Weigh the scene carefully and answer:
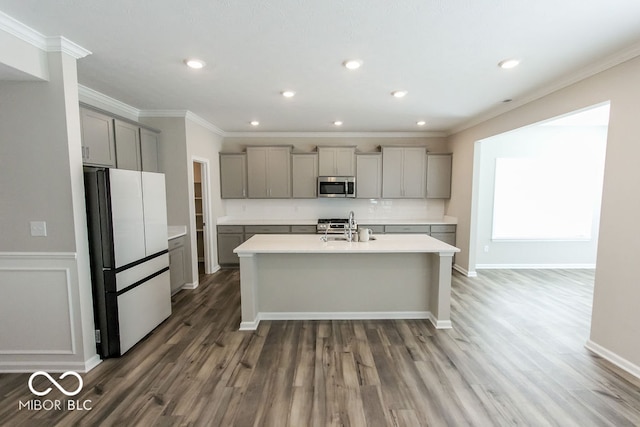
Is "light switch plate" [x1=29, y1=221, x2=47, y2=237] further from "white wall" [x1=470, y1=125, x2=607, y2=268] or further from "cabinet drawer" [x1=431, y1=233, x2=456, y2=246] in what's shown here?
"white wall" [x1=470, y1=125, x2=607, y2=268]

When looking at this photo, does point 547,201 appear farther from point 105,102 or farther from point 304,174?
point 105,102

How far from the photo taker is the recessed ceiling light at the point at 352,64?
2.41 m

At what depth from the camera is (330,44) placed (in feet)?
6.98

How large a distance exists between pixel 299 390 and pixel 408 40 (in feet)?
8.93

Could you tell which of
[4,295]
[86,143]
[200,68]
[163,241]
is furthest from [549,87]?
[4,295]

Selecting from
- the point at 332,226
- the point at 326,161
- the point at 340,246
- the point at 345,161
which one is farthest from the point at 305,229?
the point at 340,246

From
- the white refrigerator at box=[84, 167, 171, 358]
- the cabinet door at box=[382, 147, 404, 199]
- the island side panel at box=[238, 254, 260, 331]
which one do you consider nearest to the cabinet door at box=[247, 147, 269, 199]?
the cabinet door at box=[382, 147, 404, 199]

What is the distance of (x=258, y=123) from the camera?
15.8 ft

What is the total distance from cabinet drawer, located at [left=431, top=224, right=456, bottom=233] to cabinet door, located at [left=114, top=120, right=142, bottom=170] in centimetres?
482

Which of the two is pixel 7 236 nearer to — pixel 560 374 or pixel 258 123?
pixel 258 123

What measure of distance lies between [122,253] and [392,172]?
14.9ft

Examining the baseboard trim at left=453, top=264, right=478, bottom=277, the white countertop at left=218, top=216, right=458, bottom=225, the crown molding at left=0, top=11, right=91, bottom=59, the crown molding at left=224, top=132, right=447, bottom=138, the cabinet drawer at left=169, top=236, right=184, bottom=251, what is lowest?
the baseboard trim at left=453, top=264, right=478, bottom=277

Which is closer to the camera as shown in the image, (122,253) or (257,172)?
(122,253)

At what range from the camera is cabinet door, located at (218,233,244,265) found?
5.18 metres
